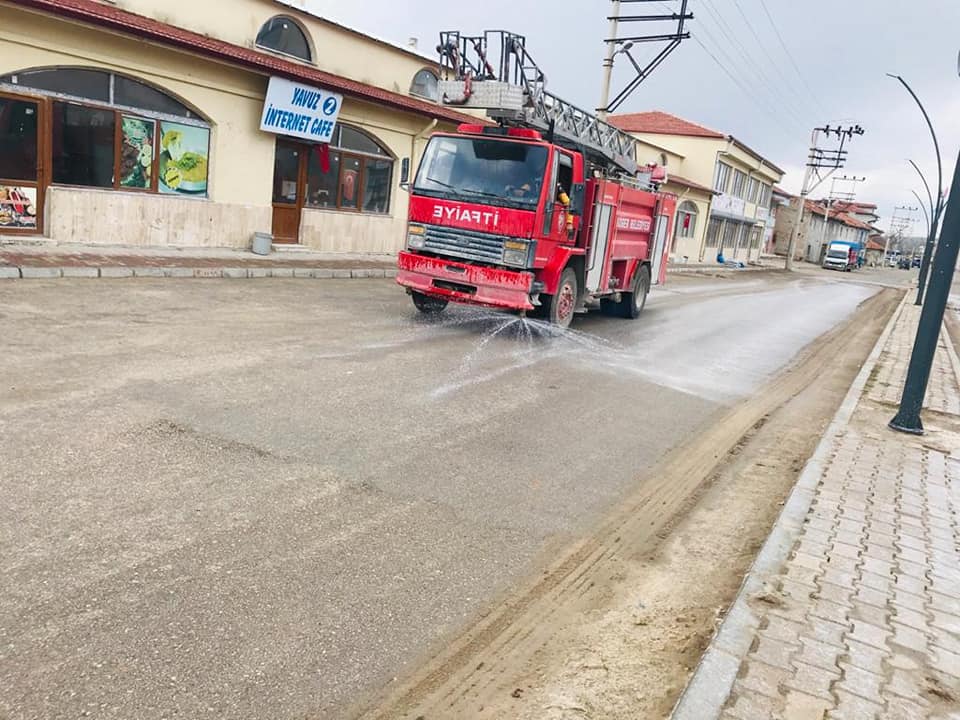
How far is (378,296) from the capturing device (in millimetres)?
13438

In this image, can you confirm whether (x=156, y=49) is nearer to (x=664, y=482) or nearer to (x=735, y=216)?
(x=664, y=482)

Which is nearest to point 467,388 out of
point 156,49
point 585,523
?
point 585,523

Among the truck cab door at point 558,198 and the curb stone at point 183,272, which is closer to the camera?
the truck cab door at point 558,198

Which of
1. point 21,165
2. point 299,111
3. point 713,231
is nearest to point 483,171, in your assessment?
point 21,165

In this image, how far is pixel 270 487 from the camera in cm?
442

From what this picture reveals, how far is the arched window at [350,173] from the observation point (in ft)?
63.6

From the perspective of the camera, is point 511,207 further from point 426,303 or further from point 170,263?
point 170,263

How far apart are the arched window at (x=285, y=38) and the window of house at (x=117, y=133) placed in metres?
3.27

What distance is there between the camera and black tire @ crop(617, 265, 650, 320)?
47.0 ft

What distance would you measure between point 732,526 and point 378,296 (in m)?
9.67

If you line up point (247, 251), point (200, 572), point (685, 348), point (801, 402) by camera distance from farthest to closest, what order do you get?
point (247, 251) → point (685, 348) → point (801, 402) → point (200, 572)

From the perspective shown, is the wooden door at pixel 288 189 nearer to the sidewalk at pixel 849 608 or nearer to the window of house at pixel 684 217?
the sidewalk at pixel 849 608

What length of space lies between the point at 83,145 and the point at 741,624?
14.9 metres

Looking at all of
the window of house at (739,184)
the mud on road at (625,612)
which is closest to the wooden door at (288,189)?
the mud on road at (625,612)
